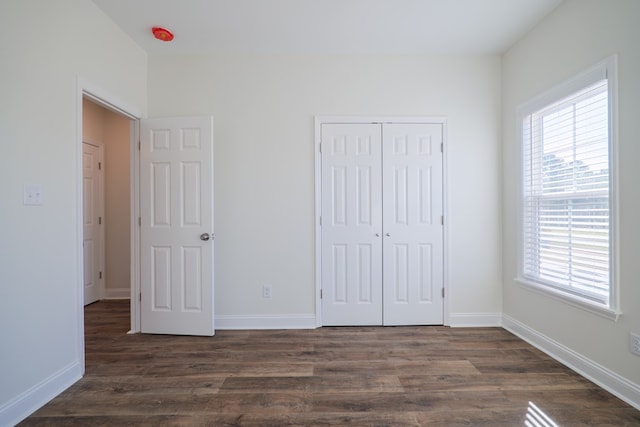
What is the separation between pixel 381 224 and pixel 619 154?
1.74 m

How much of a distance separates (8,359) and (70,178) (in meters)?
1.11

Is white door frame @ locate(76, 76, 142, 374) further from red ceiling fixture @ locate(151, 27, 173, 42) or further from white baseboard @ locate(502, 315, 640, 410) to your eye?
white baseboard @ locate(502, 315, 640, 410)

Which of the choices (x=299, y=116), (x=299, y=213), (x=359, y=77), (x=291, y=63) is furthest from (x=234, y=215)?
(x=359, y=77)

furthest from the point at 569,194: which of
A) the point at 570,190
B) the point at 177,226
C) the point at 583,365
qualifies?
the point at 177,226

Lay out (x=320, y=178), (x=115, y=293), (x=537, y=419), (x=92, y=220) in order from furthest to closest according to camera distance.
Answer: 1. (x=115, y=293)
2. (x=92, y=220)
3. (x=320, y=178)
4. (x=537, y=419)

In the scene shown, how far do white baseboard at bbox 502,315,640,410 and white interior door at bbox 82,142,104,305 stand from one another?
4.94 meters

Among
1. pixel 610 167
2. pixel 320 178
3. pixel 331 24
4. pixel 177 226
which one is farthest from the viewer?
pixel 320 178

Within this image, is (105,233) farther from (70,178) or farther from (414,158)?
(414,158)

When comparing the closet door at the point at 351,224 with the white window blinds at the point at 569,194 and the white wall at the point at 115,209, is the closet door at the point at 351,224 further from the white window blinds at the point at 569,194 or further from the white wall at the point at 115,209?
the white wall at the point at 115,209

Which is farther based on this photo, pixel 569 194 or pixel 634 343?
pixel 569 194

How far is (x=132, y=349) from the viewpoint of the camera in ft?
8.14

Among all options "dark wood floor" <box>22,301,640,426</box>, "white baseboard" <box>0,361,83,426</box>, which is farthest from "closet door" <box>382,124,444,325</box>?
"white baseboard" <box>0,361,83,426</box>

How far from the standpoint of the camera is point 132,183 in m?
2.80

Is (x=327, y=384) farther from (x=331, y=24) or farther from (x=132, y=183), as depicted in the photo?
(x=331, y=24)
